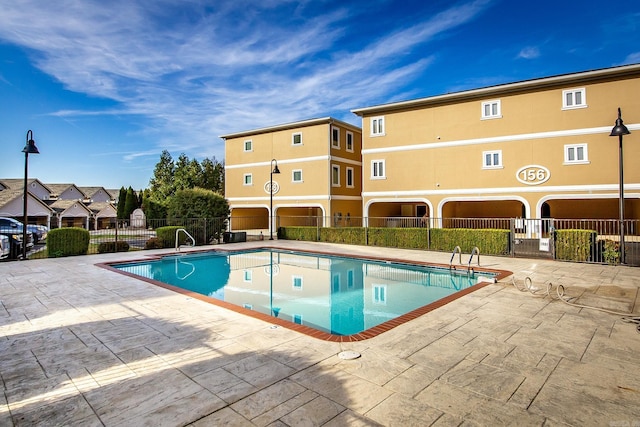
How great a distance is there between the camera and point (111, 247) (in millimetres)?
15875

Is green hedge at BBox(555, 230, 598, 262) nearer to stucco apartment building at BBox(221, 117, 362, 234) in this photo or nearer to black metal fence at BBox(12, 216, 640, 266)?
black metal fence at BBox(12, 216, 640, 266)

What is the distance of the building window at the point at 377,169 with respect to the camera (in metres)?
22.7

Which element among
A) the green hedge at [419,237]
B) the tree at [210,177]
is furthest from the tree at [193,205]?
the tree at [210,177]

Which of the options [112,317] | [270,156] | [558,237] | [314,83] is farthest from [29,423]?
[270,156]

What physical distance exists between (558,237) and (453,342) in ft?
35.2

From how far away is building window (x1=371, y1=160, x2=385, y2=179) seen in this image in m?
22.7

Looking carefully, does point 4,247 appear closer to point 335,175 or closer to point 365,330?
point 365,330

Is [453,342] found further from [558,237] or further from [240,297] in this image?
[558,237]

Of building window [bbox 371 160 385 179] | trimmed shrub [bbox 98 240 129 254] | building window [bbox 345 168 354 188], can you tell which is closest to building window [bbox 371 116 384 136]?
building window [bbox 371 160 385 179]

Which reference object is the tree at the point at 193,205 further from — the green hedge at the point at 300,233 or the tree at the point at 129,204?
the tree at the point at 129,204

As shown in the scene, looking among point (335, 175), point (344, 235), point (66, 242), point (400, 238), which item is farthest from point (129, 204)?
point (400, 238)

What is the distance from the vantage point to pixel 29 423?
2973 mm

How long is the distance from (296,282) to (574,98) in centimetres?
1689

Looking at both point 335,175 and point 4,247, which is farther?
point 335,175
